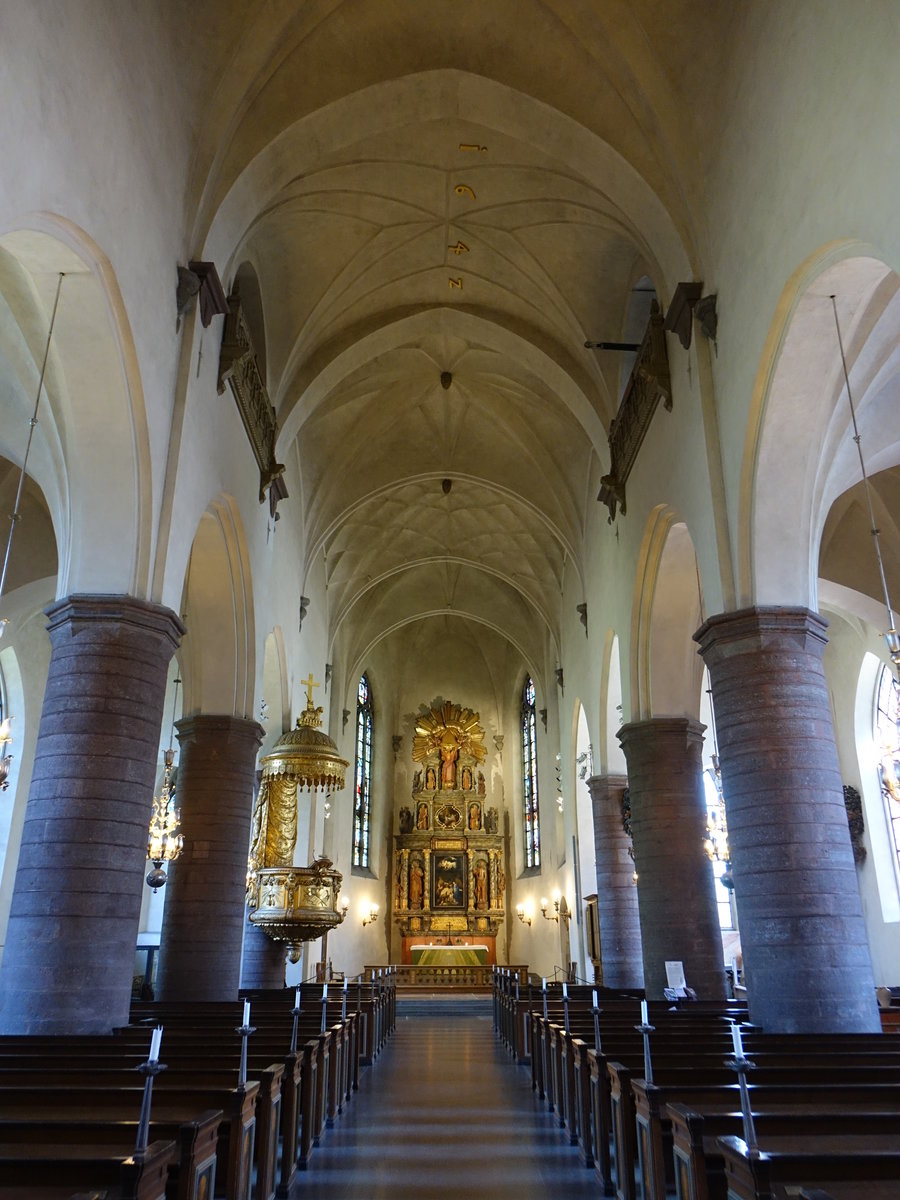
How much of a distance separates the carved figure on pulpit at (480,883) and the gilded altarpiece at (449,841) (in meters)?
0.03

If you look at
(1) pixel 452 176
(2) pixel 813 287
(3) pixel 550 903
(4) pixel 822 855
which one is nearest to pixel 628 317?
(1) pixel 452 176

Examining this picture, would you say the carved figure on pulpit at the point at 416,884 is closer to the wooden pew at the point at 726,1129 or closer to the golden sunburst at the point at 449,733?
the golden sunburst at the point at 449,733

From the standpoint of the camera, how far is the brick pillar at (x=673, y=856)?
12531 millimetres

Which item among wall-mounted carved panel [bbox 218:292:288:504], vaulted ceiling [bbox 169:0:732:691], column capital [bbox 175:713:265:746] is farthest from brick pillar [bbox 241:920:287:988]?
vaulted ceiling [bbox 169:0:732:691]

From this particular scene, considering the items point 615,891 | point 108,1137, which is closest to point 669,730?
point 615,891

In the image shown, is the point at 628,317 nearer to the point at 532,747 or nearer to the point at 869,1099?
the point at 869,1099

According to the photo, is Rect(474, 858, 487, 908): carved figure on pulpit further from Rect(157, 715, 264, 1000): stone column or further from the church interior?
A: Rect(157, 715, 264, 1000): stone column

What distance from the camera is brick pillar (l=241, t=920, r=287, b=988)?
15.9 meters

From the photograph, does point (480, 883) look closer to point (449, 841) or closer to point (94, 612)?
point (449, 841)

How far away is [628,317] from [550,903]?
18.1m

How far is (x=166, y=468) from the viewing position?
962 cm

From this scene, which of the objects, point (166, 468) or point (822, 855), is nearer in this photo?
point (822, 855)

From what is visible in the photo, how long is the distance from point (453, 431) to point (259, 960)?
38.3 ft

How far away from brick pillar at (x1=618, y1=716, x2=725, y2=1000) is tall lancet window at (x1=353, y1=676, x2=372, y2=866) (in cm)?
1687
